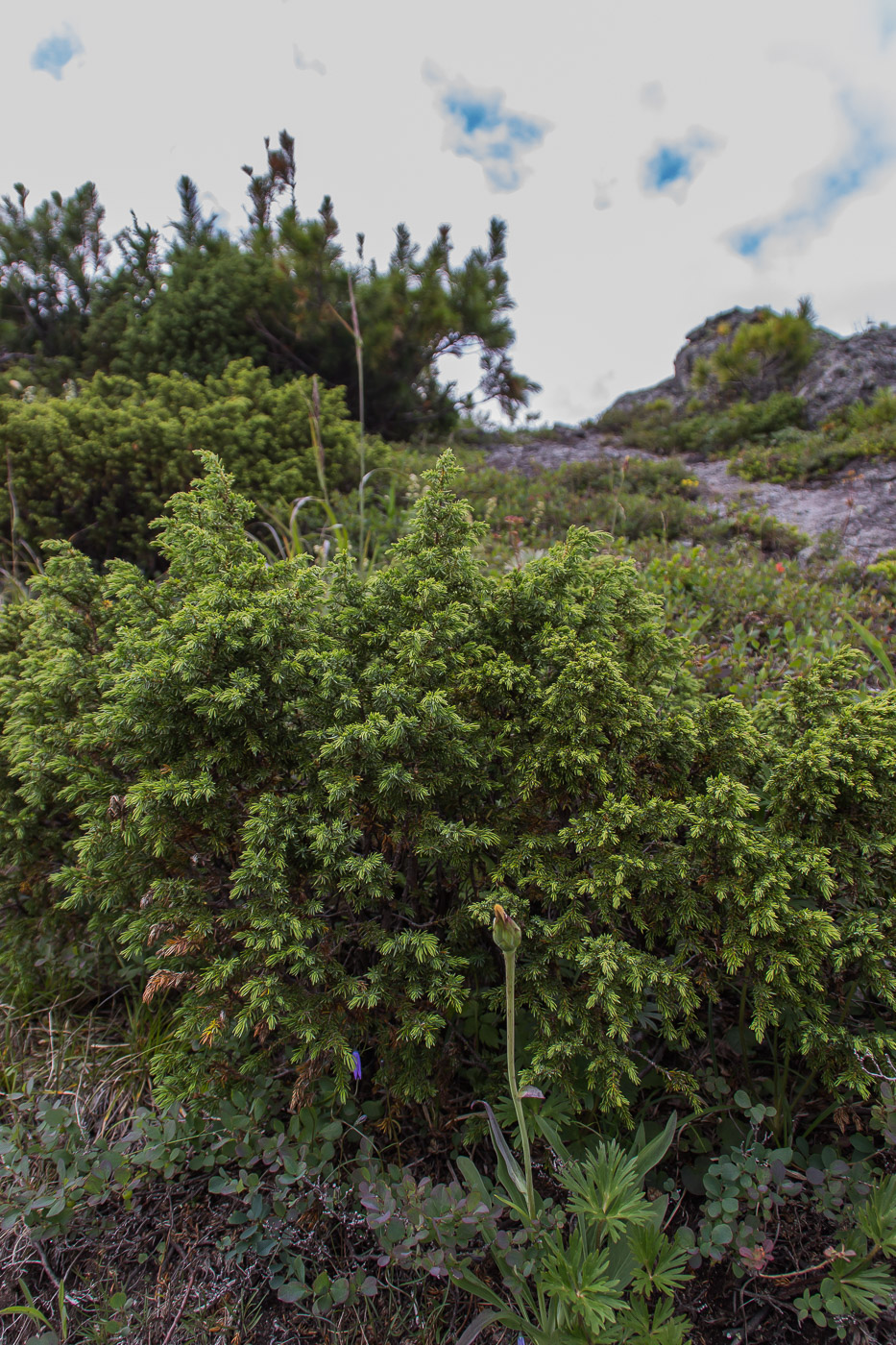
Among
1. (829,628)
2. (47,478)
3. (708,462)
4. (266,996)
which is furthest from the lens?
(708,462)

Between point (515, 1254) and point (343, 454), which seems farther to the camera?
point (343, 454)

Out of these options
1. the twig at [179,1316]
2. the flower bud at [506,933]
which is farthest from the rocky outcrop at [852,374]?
the twig at [179,1316]

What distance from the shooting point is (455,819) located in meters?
1.73

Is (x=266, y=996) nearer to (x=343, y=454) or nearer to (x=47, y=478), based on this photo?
(x=47, y=478)

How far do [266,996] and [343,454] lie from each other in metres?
4.65

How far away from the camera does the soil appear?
6143mm

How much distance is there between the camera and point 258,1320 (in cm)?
147

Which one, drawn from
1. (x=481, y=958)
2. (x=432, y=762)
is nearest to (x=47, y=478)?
(x=432, y=762)

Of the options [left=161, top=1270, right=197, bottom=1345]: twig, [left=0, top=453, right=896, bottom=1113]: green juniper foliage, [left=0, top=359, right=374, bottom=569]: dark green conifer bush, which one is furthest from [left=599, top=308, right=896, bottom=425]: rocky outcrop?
[left=161, top=1270, right=197, bottom=1345]: twig

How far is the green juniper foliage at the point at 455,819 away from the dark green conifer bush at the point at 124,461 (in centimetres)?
300

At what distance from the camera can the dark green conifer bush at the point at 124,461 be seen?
4.46 metres

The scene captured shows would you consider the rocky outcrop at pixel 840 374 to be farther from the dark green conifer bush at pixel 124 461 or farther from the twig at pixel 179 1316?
the twig at pixel 179 1316

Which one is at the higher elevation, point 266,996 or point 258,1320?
point 266,996

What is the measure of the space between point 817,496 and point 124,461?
7.70 m
